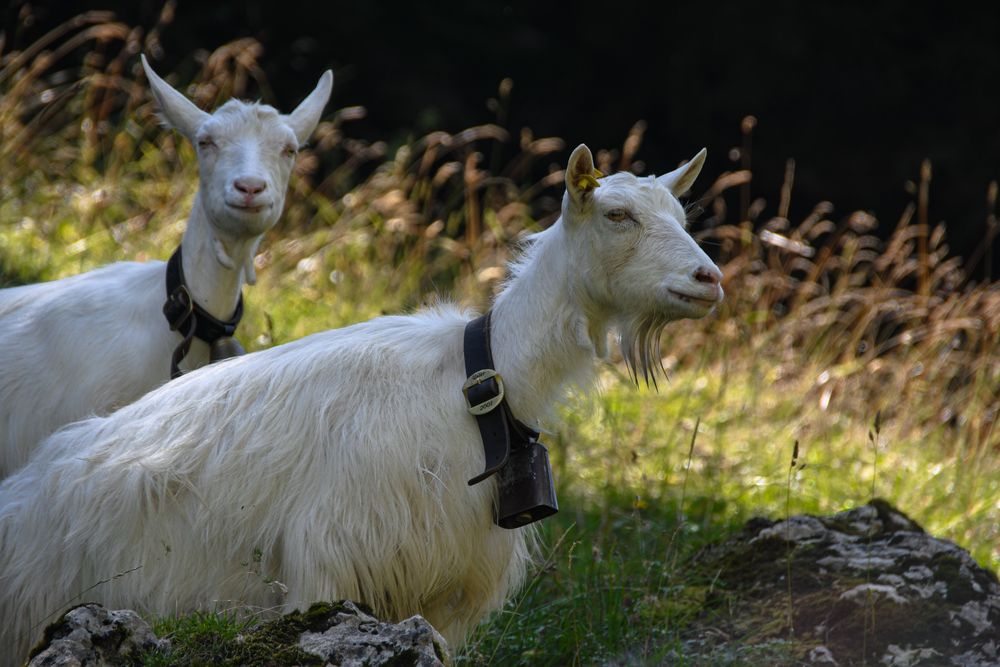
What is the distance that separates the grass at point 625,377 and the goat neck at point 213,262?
18.0 inches

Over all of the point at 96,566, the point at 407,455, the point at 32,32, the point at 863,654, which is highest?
the point at 32,32

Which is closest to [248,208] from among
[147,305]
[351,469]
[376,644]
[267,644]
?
[147,305]

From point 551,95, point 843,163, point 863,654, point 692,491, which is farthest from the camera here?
point 551,95

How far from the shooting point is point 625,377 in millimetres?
6930

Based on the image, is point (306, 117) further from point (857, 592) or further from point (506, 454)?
point (857, 592)

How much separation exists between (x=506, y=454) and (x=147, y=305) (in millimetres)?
1783

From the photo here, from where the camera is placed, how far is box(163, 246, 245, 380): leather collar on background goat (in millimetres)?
4348

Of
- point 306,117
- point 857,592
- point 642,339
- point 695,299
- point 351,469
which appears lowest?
point 857,592

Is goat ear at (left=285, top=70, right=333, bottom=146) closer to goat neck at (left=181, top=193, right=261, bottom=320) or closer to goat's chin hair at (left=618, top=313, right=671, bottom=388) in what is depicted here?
goat neck at (left=181, top=193, right=261, bottom=320)

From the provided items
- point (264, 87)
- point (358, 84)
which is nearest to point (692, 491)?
point (264, 87)

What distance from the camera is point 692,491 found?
5.85 metres

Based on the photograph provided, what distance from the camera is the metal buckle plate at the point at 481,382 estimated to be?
11.2 ft

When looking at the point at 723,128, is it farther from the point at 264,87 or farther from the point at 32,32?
the point at 32,32

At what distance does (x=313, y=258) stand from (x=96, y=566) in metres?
4.34
